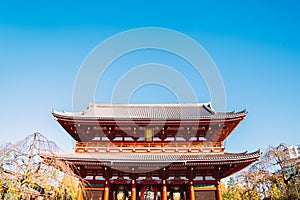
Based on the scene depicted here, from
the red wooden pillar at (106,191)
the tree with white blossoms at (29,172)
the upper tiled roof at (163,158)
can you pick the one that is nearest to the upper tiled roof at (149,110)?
the upper tiled roof at (163,158)

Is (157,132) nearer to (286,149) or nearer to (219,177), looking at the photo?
(219,177)

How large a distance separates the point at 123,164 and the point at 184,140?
5.39 meters

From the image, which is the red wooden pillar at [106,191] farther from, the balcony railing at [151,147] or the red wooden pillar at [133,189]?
the balcony railing at [151,147]

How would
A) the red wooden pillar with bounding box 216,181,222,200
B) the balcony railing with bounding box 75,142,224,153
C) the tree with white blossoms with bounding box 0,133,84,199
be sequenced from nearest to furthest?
1. the tree with white blossoms with bounding box 0,133,84,199
2. the red wooden pillar with bounding box 216,181,222,200
3. the balcony railing with bounding box 75,142,224,153

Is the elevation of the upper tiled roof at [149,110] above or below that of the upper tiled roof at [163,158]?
above

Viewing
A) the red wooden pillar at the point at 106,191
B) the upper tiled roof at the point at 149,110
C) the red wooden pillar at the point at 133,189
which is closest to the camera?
the red wooden pillar at the point at 106,191

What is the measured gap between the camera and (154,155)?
615 inches

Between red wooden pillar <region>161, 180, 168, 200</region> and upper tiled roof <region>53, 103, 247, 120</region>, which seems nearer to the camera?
red wooden pillar <region>161, 180, 168, 200</region>

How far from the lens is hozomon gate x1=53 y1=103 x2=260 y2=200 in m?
14.5

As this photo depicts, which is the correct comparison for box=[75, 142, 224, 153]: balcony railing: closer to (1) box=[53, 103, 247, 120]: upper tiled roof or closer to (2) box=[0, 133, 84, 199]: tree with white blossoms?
(1) box=[53, 103, 247, 120]: upper tiled roof

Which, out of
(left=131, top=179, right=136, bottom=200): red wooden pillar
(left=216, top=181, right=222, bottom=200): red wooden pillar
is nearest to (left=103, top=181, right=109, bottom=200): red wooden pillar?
(left=131, top=179, right=136, bottom=200): red wooden pillar

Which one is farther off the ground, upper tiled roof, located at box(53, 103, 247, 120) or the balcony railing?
upper tiled roof, located at box(53, 103, 247, 120)

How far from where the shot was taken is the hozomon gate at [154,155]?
14.5 m

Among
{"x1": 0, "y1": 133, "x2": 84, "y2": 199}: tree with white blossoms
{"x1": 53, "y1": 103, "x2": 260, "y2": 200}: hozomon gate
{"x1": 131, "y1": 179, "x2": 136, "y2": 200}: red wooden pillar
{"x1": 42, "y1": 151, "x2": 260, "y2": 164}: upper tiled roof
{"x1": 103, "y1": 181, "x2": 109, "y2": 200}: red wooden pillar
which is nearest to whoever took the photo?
{"x1": 0, "y1": 133, "x2": 84, "y2": 199}: tree with white blossoms
